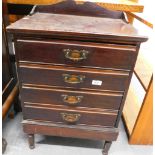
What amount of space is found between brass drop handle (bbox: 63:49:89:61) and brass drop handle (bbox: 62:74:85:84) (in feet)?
0.28

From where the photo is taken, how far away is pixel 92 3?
1.01 meters

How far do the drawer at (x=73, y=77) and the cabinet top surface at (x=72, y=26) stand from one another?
16cm

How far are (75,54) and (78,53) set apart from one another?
0.01 meters

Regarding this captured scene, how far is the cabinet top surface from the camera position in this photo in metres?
0.73

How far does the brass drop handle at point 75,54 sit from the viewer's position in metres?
0.77

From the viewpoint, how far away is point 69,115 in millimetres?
968

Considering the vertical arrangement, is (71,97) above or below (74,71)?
below

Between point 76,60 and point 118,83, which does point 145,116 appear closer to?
point 118,83

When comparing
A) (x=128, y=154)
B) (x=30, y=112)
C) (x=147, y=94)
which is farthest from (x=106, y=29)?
(x=128, y=154)

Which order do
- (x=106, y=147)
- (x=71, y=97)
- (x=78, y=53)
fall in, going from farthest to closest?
1. (x=106, y=147)
2. (x=71, y=97)
3. (x=78, y=53)

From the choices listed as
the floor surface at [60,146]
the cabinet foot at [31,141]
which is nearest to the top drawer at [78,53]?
the cabinet foot at [31,141]

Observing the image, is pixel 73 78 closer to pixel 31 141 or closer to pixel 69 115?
pixel 69 115

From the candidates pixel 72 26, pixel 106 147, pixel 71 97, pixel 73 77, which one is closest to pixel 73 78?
pixel 73 77

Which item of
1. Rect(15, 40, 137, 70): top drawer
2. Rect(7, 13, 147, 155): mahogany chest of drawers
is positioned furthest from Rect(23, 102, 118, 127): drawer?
Rect(15, 40, 137, 70): top drawer
